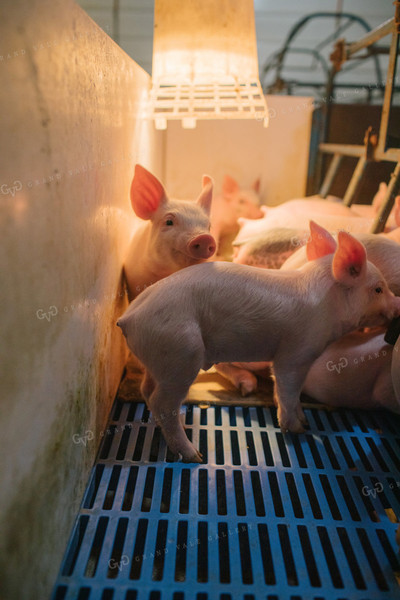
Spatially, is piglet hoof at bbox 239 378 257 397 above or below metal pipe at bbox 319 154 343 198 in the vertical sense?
below

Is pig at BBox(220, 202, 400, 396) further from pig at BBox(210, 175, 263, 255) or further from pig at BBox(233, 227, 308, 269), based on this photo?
pig at BBox(210, 175, 263, 255)

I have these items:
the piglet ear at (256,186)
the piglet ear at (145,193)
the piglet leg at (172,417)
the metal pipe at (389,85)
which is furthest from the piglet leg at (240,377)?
the piglet ear at (256,186)

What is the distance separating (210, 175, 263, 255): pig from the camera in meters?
3.21

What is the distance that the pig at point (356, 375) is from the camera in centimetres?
166

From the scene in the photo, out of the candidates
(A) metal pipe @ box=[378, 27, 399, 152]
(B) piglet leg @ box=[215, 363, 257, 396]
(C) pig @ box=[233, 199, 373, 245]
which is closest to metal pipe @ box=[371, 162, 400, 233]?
(C) pig @ box=[233, 199, 373, 245]

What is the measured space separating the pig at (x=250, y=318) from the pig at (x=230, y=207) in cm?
168

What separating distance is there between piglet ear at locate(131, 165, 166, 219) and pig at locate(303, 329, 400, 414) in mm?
834

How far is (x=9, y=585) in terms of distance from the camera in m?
0.81

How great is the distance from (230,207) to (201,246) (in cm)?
176

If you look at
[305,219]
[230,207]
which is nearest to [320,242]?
[305,219]

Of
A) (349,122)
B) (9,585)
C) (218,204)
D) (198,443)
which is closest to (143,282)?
(198,443)

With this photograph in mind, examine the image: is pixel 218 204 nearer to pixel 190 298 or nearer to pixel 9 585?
pixel 190 298

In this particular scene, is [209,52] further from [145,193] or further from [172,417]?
[172,417]

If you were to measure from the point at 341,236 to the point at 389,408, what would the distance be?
684mm
